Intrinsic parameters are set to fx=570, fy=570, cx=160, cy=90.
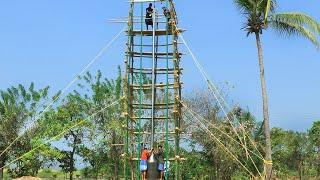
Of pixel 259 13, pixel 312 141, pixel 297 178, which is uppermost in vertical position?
pixel 259 13

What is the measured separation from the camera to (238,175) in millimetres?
39750

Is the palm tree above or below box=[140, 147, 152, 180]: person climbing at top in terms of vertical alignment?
above

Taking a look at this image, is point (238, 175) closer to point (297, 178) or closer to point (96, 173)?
point (96, 173)

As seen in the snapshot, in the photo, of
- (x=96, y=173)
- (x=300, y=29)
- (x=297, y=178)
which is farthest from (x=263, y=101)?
(x=297, y=178)

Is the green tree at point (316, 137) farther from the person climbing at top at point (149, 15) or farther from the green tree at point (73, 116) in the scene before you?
the person climbing at top at point (149, 15)

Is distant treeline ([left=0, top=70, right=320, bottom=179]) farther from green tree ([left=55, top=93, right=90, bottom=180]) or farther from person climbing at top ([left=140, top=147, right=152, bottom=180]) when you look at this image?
person climbing at top ([left=140, top=147, right=152, bottom=180])

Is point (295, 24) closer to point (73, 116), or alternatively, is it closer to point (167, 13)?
point (167, 13)

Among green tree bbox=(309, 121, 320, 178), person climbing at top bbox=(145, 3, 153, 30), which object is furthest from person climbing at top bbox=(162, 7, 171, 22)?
green tree bbox=(309, 121, 320, 178)

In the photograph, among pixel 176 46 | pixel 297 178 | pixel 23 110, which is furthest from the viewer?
pixel 297 178

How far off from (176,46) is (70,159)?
75.1 ft

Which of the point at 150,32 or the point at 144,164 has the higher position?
the point at 150,32

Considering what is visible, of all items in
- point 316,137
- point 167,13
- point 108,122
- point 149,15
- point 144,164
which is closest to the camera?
point 144,164

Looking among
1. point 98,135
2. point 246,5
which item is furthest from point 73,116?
point 246,5

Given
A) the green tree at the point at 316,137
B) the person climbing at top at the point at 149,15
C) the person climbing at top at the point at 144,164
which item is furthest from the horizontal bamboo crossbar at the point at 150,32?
the green tree at the point at 316,137
